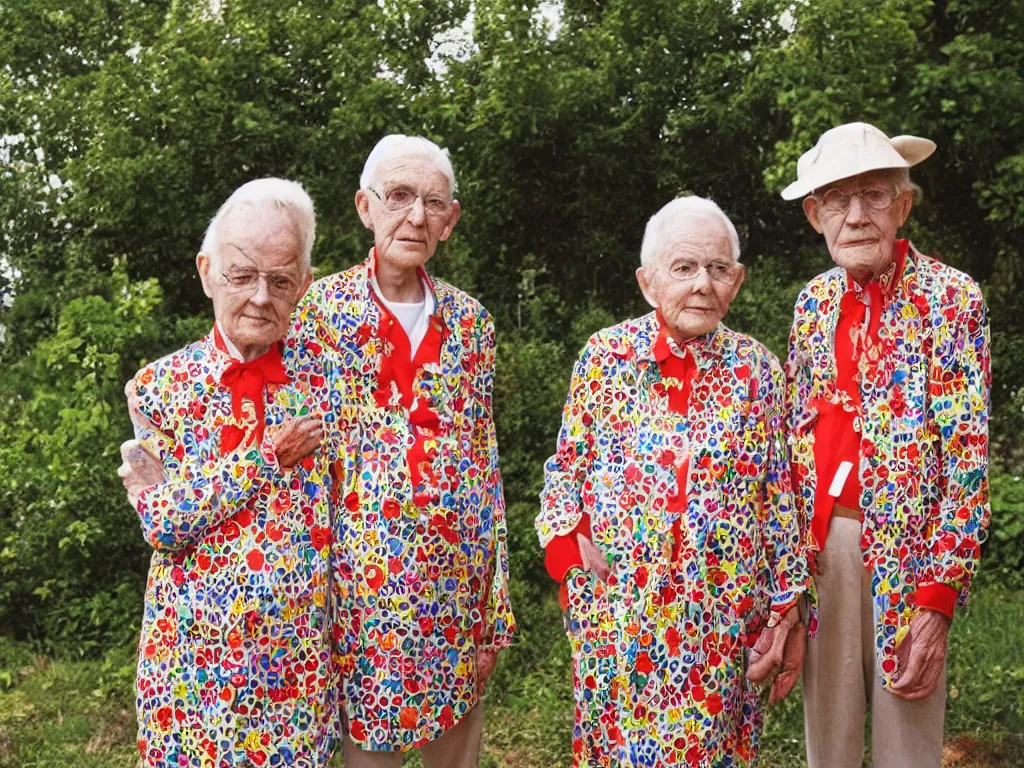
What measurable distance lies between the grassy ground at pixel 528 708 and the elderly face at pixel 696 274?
2647 mm

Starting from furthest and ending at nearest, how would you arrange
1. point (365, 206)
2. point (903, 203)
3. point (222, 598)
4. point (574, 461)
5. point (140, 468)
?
1. point (365, 206)
2. point (903, 203)
3. point (574, 461)
4. point (140, 468)
5. point (222, 598)

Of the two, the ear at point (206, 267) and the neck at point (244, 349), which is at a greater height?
the ear at point (206, 267)

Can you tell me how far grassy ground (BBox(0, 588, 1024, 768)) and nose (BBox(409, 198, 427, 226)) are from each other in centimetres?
273

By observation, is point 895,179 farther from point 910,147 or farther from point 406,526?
point 406,526

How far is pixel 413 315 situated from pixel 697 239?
2.86 ft

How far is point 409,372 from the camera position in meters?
3.88

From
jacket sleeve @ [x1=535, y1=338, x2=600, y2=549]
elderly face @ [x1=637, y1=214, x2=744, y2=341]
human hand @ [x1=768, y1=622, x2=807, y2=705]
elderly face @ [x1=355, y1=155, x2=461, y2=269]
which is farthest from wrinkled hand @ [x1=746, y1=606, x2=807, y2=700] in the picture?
elderly face @ [x1=355, y1=155, x2=461, y2=269]

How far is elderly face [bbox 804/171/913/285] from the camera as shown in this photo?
151 inches

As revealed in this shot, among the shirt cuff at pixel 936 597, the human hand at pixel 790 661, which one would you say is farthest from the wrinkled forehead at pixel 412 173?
the shirt cuff at pixel 936 597

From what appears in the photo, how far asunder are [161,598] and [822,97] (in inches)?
229

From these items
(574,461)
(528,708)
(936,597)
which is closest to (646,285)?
(574,461)

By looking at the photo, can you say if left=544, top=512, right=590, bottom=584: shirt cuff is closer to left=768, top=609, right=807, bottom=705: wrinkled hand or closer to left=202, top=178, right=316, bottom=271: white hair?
left=768, top=609, right=807, bottom=705: wrinkled hand

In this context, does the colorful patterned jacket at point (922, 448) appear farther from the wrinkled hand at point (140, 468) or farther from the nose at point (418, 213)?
the wrinkled hand at point (140, 468)

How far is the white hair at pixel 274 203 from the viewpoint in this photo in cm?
349
